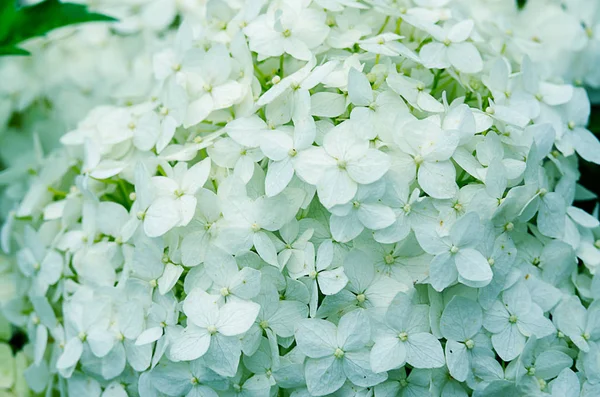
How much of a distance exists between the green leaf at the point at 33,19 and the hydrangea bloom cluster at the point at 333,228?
198 mm

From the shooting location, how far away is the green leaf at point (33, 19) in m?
1.05

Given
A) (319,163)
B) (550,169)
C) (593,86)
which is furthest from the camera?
(593,86)

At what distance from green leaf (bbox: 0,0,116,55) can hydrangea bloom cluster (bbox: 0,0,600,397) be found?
198mm

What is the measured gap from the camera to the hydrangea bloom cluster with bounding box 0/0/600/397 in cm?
78

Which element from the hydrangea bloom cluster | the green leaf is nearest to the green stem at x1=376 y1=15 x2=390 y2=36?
the hydrangea bloom cluster

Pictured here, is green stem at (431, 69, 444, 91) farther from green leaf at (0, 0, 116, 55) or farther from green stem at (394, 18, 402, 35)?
green leaf at (0, 0, 116, 55)

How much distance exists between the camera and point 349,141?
795 millimetres

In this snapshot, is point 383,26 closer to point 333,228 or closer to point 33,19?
point 333,228

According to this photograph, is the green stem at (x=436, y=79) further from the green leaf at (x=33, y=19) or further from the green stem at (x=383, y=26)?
the green leaf at (x=33, y=19)

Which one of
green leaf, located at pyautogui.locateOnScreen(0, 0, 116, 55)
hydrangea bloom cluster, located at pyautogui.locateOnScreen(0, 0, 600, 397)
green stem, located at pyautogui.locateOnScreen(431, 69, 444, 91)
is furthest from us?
green leaf, located at pyautogui.locateOnScreen(0, 0, 116, 55)

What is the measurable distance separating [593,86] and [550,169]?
11.8 inches

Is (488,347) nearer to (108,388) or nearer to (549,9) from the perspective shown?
(108,388)

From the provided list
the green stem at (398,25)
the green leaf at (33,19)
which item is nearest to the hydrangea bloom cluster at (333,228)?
the green stem at (398,25)

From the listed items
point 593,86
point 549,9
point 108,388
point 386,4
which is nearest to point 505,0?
point 549,9
